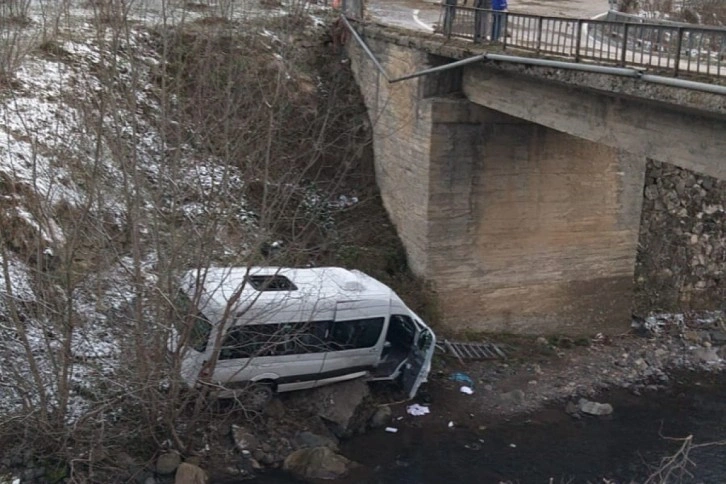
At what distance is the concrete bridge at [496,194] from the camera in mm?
15961

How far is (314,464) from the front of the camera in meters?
12.3

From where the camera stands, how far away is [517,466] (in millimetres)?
13102

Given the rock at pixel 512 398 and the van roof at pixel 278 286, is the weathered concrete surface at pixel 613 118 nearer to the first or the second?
the van roof at pixel 278 286

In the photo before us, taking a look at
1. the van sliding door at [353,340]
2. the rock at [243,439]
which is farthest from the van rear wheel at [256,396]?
the van sliding door at [353,340]

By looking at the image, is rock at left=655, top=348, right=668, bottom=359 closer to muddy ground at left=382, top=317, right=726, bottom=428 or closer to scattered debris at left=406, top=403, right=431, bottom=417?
muddy ground at left=382, top=317, right=726, bottom=428

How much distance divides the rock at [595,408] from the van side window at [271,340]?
4986 millimetres

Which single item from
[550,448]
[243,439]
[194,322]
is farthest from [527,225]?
[194,322]

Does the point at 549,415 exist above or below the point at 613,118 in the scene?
below

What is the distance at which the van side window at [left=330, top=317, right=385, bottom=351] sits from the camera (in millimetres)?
13352

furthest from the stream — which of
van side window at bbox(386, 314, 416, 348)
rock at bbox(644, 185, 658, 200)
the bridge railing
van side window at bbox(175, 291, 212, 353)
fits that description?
the bridge railing

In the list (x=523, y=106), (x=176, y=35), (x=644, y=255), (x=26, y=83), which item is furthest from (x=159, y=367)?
(x=644, y=255)

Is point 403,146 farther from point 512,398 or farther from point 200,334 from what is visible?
point 200,334

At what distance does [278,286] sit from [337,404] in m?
2.12

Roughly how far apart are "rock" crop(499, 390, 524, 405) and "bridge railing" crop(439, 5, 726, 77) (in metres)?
5.83
